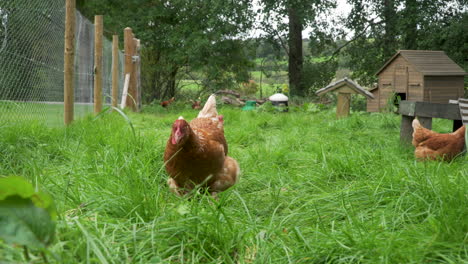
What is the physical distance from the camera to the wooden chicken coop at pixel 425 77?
9.20 m

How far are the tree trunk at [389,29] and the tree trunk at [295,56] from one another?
2847mm

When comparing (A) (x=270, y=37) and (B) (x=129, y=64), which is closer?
(B) (x=129, y=64)

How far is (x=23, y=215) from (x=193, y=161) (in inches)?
69.5

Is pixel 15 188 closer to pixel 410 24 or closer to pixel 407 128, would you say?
pixel 407 128

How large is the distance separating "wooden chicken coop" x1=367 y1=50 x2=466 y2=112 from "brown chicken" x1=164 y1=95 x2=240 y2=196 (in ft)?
22.4

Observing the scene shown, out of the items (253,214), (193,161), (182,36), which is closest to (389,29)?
Result: (182,36)

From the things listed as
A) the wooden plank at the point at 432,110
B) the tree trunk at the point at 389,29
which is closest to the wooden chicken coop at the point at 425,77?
the tree trunk at the point at 389,29

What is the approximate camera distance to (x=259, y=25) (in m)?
14.5

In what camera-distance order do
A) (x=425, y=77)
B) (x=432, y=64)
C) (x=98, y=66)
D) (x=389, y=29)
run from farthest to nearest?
(x=389, y=29) → (x=432, y=64) → (x=425, y=77) → (x=98, y=66)

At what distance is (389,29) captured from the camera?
541 inches

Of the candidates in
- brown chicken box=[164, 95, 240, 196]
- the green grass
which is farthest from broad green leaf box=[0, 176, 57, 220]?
brown chicken box=[164, 95, 240, 196]

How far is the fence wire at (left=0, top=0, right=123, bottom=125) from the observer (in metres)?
3.72

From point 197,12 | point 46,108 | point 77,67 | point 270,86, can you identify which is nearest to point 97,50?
point 77,67

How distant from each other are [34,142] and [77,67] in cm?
276
